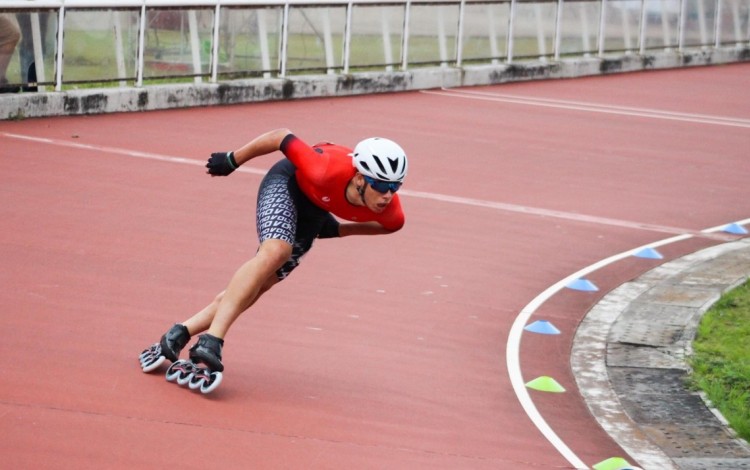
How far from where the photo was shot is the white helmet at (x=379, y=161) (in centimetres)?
833

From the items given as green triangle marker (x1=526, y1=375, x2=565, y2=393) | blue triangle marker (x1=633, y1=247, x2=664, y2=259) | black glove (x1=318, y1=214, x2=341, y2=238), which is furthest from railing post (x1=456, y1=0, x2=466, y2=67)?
black glove (x1=318, y1=214, x2=341, y2=238)

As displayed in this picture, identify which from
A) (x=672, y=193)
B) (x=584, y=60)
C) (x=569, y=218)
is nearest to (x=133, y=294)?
(x=569, y=218)

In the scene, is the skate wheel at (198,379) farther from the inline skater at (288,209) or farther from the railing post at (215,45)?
the railing post at (215,45)

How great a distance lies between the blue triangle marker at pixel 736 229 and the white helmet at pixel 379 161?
25.0ft

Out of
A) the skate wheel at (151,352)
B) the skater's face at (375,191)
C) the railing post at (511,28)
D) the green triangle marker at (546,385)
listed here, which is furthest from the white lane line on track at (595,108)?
the skate wheel at (151,352)

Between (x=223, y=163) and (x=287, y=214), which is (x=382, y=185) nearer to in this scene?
(x=287, y=214)

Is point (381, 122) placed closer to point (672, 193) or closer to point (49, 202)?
point (672, 193)

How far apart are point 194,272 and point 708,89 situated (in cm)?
1930

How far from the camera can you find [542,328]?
11109 mm

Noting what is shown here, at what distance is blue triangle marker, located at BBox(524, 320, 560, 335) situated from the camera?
36.3 ft

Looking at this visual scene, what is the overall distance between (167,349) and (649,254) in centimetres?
650

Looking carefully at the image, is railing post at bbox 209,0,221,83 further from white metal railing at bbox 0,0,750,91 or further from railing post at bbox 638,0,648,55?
railing post at bbox 638,0,648,55

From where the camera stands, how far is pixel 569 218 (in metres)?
15.3

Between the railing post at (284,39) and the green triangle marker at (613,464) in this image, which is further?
the railing post at (284,39)
